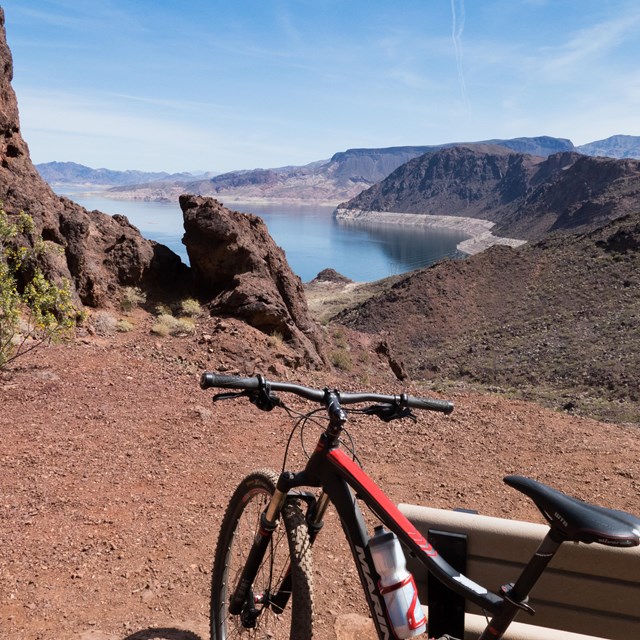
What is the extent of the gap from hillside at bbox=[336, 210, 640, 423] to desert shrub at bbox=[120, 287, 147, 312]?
434 inches

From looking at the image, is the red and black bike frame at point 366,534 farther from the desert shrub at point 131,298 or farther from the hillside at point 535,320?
the hillside at point 535,320

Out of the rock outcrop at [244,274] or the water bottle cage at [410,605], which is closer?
the water bottle cage at [410,605]

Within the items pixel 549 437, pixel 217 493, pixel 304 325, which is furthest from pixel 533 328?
pixel 217 493

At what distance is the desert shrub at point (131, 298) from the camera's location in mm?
12473

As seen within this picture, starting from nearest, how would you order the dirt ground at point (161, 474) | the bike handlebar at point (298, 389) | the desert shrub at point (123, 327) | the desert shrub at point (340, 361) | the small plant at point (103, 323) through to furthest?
the bike handlebar at point (298, 389)
the dirt ground at point (161, 474)
the small plant at point (103, 323)
the desert shrub at point (123, 327)
the desert shrub at point (340, 361)

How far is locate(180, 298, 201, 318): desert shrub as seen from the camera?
41.5ft

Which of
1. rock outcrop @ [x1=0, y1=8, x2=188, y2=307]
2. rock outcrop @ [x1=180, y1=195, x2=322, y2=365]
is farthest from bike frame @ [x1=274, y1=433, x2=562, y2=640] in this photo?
rock outcrop @ [x1=180, y1=195, x2=322, y2=365]

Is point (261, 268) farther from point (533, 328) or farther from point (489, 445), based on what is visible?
point (533, 328)

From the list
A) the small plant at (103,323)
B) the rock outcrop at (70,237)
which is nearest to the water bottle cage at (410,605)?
the rock outcrop at (70,237)

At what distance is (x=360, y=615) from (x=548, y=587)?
125 cm

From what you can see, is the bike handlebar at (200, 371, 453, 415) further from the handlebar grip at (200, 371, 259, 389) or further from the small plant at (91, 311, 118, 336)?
the small plant at (91, 311, 118, 336)

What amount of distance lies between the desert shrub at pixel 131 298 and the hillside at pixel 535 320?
1104 cm

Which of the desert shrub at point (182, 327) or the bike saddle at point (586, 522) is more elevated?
the bike saddle at point (586, 522)

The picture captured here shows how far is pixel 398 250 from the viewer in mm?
117625
